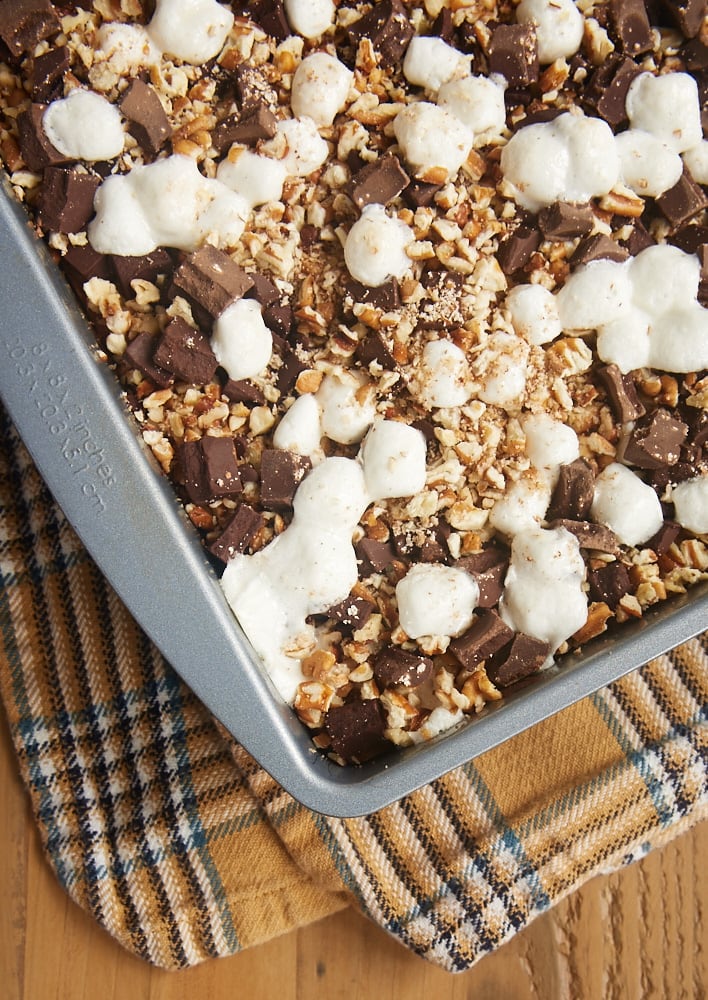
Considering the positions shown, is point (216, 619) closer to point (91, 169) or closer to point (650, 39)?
point (91, 169)

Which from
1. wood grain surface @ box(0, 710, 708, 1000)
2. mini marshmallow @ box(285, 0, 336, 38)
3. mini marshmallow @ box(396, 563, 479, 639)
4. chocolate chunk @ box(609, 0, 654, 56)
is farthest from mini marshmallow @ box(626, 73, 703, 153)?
wood grain surface @ box(0, 710, 708, 1000)

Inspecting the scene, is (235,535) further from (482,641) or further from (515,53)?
(515,53)

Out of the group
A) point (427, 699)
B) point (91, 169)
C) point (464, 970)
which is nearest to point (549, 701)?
point (427, 699)

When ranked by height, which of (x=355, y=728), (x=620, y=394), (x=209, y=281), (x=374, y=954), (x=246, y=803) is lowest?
(x=374, y=954)

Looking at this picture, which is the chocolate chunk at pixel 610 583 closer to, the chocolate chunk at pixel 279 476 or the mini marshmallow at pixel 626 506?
the mini marshmallow at pixel 626 506

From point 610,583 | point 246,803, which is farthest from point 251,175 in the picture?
point 246,803

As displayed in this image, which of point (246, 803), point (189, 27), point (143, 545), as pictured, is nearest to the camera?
point (143, 545)

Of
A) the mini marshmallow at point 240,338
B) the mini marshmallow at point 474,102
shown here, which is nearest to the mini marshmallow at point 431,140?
the mini marshmallow at point 474,102
